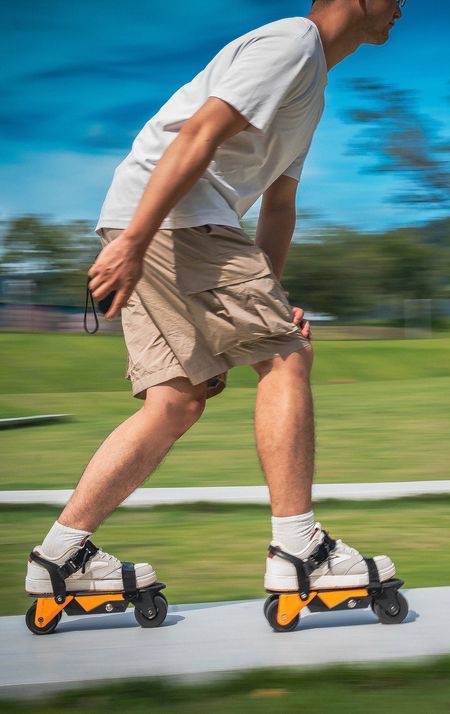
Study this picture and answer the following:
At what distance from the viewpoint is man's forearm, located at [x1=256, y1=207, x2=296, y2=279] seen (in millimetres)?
2975

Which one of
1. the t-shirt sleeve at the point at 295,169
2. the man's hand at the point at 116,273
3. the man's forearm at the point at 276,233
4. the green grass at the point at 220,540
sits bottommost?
the green grass at the point at 220,540

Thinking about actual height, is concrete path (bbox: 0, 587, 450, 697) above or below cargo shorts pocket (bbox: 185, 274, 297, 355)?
below

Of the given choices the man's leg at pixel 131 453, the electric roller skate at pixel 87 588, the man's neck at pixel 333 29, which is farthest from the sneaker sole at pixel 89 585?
the man's neck at pixel 333 29

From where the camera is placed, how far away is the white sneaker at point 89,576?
2604mm

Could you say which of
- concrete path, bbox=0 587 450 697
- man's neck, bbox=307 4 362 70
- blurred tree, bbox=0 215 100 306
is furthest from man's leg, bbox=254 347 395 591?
blurred tree, bbox=0 215 100 306

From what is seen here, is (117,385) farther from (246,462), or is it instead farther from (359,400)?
(246,462)

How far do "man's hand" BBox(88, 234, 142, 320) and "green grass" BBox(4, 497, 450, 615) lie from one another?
1.08m

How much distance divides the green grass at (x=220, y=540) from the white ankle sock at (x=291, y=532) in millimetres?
584

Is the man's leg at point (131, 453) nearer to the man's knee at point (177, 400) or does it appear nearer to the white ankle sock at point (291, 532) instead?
the man's knee at point (177, 400)

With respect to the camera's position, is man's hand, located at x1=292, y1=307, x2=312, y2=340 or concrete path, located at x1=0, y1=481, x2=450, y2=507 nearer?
man's hand, located at x1=292, y1=307, x2=312, y2=340

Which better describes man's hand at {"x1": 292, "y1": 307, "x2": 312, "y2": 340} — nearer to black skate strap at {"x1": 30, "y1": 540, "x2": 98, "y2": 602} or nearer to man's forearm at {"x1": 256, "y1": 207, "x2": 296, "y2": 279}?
man's forearm at {"x1": 256, "y1": 207, "x2": 296, "y2": 279}

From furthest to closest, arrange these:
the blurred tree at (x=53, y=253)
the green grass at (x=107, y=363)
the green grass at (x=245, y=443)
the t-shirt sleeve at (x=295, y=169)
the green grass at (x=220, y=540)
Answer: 1. the blurred tree at (x=53, y=253)
2. the green grass at (x=107, y=363)
3. the green grass at (x=245, y=443)
4. the green grass at (x=220, y=540)
5. the t-shirt sleeve at (x=295, y=169)

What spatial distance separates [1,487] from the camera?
229 inches

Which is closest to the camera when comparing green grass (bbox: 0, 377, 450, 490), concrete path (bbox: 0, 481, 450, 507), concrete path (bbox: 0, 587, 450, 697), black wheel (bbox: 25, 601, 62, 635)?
concrete path (bbox: 0, 587, 450, 697)
